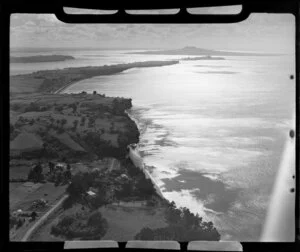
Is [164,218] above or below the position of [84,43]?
below

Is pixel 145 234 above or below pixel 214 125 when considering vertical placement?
below

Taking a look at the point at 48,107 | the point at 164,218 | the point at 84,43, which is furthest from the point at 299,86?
the point at 48,107

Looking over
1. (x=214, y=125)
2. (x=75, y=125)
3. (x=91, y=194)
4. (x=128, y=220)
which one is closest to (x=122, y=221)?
(x=128, y=220)

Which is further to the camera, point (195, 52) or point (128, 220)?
point (195, 52)

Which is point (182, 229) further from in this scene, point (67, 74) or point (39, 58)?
point (39, 58)

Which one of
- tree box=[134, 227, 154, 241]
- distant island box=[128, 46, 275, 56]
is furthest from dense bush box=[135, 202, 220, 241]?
distant island box=[128, 46, 275, 56]

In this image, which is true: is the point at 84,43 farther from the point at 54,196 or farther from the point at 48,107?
the point at 54,196
